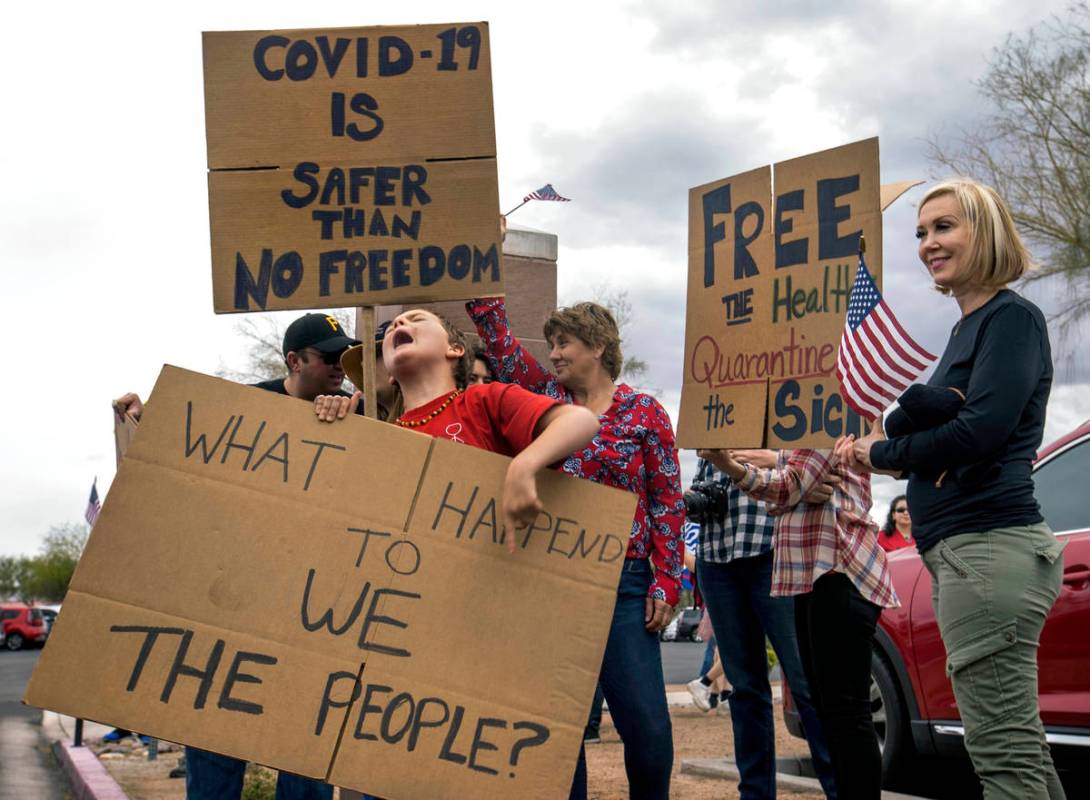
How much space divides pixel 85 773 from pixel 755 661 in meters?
4.66

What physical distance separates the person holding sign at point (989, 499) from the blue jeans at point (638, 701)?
0.96 m

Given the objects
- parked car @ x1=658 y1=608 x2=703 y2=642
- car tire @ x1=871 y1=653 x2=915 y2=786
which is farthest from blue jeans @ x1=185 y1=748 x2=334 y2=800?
parked car @ x1=658 y1=608 x2=703 y2=642

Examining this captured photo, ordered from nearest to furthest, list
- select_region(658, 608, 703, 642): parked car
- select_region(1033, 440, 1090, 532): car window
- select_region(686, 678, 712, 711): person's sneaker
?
select_region(1033, 440, 1090, 532): car window
select_region(686, 678, 712, 711): person's sneaker
select_region(658, 608, 703, 642): parked car

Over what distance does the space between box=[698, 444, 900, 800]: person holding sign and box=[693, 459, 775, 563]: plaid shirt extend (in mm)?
368

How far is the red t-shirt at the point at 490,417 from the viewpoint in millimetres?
2979

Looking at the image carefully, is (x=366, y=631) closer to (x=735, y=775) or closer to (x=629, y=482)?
(x=629, y=482)

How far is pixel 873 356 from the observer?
11.2 feet

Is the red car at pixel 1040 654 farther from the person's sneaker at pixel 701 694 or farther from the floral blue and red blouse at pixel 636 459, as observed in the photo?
the person's sneaker at pixel 701 694

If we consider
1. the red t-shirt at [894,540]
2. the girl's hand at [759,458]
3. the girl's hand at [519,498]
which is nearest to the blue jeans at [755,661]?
the girl's hand at [759,458]

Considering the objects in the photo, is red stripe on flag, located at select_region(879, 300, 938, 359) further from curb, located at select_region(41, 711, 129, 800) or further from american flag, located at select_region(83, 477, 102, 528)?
american flag, located at select_region(83, 477, 102, 528)

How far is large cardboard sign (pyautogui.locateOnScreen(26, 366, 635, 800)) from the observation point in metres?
2.66

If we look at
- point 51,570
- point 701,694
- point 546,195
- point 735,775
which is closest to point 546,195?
point 546,195

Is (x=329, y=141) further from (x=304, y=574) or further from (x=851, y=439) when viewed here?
(x=851, y=439)

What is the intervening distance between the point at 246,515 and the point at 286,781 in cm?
157
